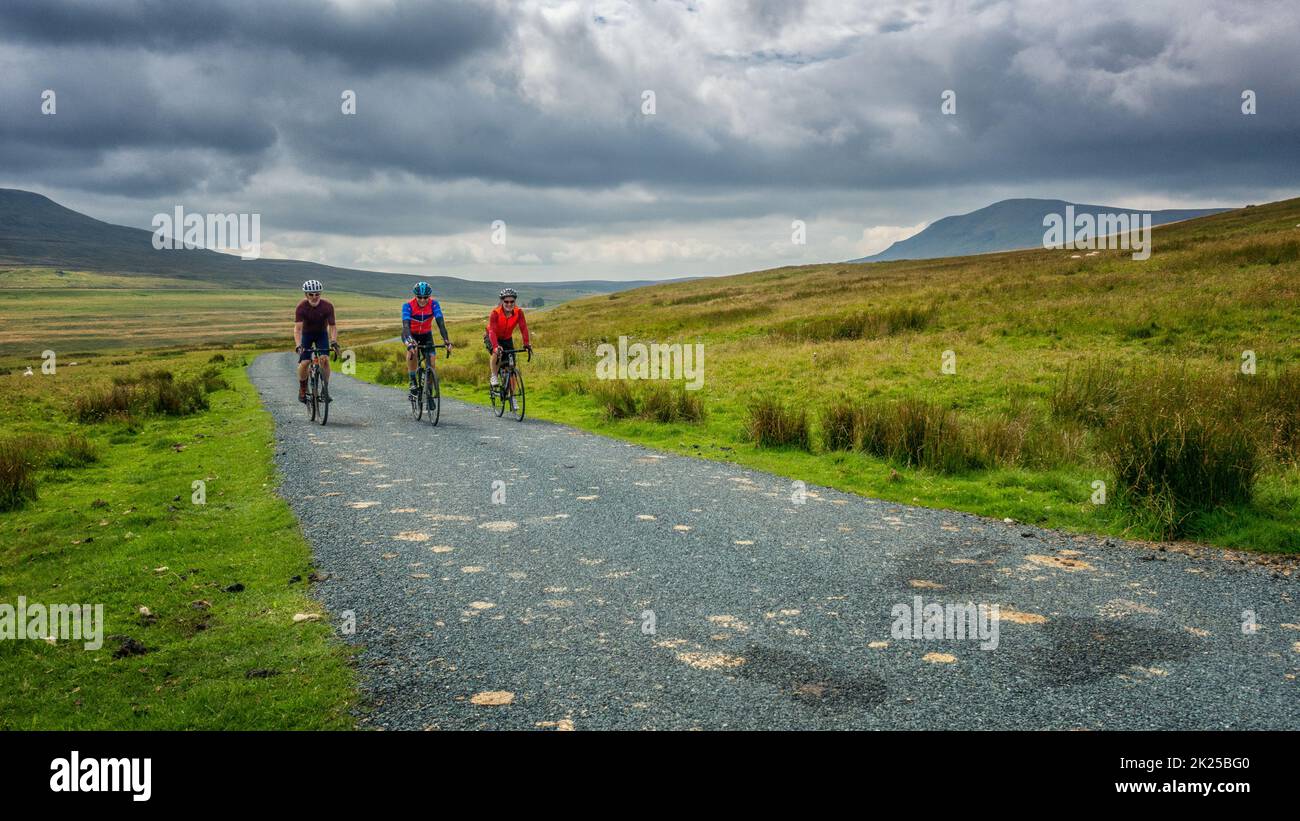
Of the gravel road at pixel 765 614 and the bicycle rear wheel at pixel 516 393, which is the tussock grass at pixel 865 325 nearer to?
the bicycle rear wheel at pixel 516 393

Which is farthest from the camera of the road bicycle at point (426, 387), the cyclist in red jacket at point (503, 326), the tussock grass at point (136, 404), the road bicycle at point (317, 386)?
the tussock grass at point (136, 404)

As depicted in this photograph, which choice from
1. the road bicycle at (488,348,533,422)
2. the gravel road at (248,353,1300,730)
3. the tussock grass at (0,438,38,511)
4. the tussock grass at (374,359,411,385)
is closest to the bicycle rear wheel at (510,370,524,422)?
the road bicycle at (488,348,533,422)

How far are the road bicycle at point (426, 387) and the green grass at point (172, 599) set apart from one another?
4.58m

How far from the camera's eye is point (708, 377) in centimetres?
2566

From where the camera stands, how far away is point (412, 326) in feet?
56.4

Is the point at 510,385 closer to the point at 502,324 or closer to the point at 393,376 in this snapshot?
the point at 502,324

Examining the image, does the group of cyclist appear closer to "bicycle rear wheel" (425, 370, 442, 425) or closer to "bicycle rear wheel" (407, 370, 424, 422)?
"bicycle rear wheel" (407, 370, 424, 422)

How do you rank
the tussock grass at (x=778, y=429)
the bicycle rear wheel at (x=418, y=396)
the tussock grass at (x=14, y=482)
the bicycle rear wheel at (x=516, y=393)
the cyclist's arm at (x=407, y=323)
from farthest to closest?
the bicycle rear wheel at (x=516, y=393) < the bicycle rear wheel at (x=418, y=396) < the cyclist's arm at (x=407, y=323) < the tussock grass at (x=778, y=429) < the tussock grass at (x=14, y=482)

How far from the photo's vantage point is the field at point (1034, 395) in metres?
8.62

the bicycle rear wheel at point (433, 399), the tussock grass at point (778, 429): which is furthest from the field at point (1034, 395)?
the bicycle rear wheel at point (433, 399)

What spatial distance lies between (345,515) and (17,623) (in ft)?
11.4

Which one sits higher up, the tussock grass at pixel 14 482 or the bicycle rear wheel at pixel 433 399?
the bicycle rear wheel at pixel 433 399
